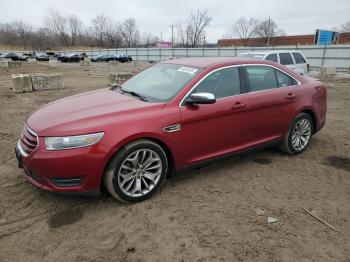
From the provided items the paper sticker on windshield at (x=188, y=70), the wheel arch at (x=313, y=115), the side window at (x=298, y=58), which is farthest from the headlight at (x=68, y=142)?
the side window at (x=298, y=58)

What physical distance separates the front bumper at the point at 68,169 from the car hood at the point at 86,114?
8.5 inches

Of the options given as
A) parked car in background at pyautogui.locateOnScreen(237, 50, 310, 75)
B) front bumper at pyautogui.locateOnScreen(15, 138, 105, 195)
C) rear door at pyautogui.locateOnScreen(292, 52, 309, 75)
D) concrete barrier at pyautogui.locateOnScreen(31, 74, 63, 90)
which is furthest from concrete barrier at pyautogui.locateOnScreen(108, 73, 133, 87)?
front bumper at pyautogui.locateOnScreen(15, 138, 105, 195)

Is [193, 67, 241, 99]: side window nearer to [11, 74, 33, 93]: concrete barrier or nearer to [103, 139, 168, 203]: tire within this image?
[103, 139, 168, 203]: tire

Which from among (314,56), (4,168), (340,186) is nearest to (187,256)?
(340,186)

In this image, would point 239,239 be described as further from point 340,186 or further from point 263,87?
point 263,87

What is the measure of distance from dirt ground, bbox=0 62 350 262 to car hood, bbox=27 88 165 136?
0.91 meters

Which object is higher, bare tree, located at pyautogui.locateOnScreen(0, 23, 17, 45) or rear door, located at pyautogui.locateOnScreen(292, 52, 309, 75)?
bare tree, located at pyautogui.locateOnScreen(0, 23, 17, 45)

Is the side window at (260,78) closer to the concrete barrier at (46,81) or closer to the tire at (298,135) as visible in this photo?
the tire at (298,135)

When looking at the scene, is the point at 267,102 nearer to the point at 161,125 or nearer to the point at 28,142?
the point at 161,125

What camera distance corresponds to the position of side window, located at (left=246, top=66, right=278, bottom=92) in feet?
15.0

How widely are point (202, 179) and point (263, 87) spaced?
164 cm

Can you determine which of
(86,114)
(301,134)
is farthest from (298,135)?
(86,114)

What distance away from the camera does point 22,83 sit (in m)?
12.3

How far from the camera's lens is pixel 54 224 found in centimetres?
330
